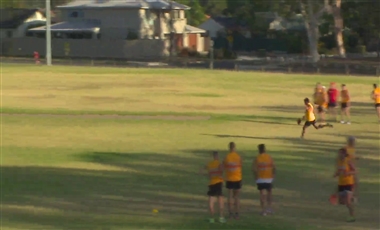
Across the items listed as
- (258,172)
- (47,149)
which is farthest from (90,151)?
(258,172)

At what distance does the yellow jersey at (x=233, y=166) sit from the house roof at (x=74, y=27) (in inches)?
3167

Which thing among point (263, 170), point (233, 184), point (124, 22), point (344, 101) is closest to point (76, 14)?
point (124, 22)

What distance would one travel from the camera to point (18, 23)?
346ft

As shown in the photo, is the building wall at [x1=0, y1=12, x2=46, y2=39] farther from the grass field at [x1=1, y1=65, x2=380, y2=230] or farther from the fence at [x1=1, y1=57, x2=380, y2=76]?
the grass field at [x1=1, y1=65, x2=380, y2=230]

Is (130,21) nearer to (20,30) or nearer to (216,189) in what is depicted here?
(20,30)

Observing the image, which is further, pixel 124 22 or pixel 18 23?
pixel 18 23

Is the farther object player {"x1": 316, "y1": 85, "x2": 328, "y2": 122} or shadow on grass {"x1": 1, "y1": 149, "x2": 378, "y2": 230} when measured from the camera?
player {"x1": 316, "y1": 85, "x2": 328, "y2": 122}

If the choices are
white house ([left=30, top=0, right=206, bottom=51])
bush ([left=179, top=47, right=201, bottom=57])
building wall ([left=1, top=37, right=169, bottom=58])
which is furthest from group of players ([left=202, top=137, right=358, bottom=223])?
white house ([left=30, top=0, right=206, bottom=51])

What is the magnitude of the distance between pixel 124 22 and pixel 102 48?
665cm

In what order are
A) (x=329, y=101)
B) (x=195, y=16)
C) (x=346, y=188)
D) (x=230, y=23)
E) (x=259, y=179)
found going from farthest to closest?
1. (x=195, y=16)
2. (x=230, y=23)
3. (x=329, y=101)
4. (x=259, y=179)
5. (x=346, y=188)

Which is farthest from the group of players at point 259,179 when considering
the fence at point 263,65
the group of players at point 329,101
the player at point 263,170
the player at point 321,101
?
the fence at point 263,65

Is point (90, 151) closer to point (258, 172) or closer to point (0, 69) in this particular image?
point (258, 172)

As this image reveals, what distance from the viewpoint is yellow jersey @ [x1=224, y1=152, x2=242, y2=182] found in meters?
16.0

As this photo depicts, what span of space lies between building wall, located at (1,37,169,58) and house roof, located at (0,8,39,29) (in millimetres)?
10515
